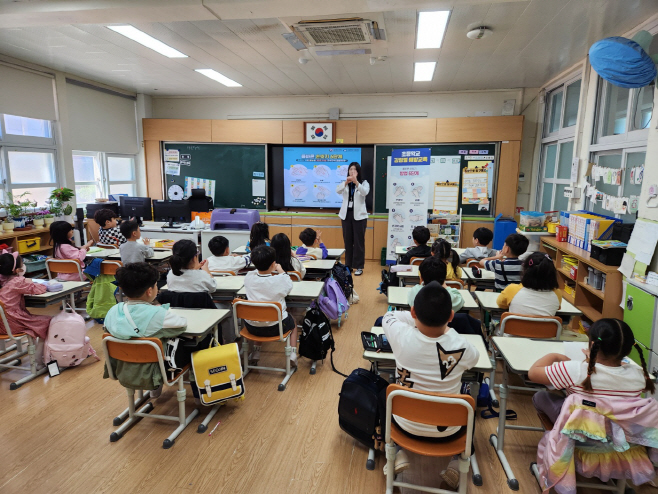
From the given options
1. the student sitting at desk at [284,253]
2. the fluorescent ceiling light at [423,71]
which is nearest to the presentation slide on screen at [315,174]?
the fluorescent ceiling light at [423,71]

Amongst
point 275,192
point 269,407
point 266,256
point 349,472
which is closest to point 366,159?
point 275,192

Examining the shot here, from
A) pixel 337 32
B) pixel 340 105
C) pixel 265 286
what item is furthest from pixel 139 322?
pixel 340 105

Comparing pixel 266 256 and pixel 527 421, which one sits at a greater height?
pixel 266 256

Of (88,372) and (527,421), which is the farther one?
(88,372)

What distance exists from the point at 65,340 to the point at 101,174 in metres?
4.52

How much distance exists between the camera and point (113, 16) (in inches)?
122

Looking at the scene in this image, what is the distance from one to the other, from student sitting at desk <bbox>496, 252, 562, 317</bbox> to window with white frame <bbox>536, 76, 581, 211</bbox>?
3.30 m

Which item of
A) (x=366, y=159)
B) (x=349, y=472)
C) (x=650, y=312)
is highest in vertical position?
(x=366, y=159)

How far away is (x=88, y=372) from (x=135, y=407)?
0.84 metres

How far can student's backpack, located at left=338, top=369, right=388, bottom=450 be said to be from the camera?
222 centimetres

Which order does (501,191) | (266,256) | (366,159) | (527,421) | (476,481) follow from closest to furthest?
(476,481), (527,421), (266,256), (501,191), (366,159)

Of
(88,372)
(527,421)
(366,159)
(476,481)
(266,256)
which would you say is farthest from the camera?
(366,159)

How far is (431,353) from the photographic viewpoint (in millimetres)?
1731

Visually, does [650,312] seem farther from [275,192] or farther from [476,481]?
[275,192]
